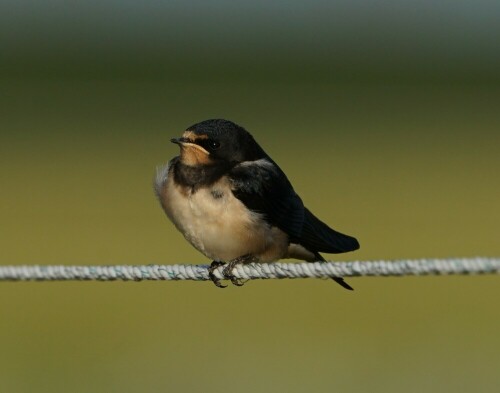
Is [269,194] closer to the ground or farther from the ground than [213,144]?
closer to the ground

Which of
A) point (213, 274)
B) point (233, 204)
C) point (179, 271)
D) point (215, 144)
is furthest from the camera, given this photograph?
point (215, 144)

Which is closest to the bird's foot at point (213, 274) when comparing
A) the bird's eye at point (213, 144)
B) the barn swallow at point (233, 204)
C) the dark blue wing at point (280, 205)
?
the barn swallow at point (233, 204)

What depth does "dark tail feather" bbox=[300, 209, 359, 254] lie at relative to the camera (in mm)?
3455

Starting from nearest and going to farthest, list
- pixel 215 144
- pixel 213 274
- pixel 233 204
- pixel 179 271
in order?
pixel 179 271, pixel 213 274, pixel 233 204, pixel 215 144

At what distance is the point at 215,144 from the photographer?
3.41m

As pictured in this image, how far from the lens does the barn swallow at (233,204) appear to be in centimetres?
327

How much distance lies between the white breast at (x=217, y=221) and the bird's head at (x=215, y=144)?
8 centimetres

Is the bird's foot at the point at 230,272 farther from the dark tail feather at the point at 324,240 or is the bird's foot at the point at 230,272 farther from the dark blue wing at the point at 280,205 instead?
the dark tail feather at the point at 324,240

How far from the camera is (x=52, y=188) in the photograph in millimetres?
10359

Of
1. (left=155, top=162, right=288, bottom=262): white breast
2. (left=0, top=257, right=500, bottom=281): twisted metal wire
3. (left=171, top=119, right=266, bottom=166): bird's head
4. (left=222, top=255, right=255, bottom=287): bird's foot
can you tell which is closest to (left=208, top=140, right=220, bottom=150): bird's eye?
(left=171, top=119, right=266, bottom=166): bird's head

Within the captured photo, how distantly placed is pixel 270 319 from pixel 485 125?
811cm

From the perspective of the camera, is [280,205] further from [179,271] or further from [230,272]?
[179,271]

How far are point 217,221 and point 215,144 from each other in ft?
0.79

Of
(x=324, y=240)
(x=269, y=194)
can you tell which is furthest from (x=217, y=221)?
(x=324, y=240)
